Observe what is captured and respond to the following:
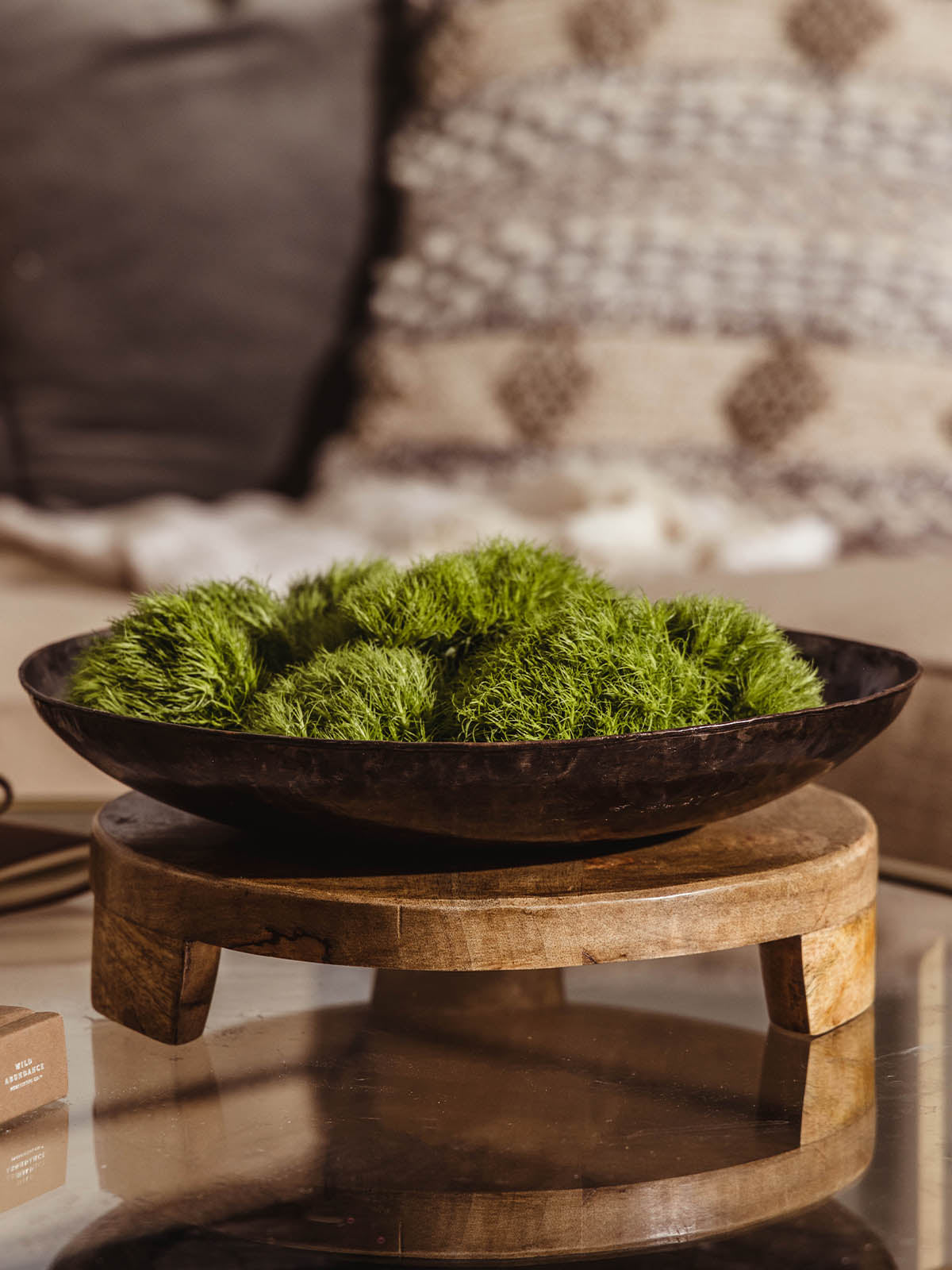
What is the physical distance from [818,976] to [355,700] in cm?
21

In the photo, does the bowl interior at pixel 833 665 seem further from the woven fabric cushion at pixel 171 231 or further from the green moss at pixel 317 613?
the woven fabric cushion at pixel 171 231

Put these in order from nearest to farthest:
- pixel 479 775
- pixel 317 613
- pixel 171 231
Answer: pixel 479 775
pixel 317 613
pixel 171 231

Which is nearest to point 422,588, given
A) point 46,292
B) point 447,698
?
point 447,698

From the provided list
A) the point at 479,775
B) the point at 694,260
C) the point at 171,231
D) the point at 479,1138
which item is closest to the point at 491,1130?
the point at 479,1138

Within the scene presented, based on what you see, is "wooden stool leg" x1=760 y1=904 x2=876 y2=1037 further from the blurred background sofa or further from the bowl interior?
the blurred background sofa

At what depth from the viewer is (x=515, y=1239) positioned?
1.32 ft

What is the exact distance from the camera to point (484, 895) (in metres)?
0.48

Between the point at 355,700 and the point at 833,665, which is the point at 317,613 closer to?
the point at 355,700

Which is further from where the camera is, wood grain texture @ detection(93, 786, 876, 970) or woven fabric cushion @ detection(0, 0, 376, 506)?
woven fabric cushion @ detection(0, 0, 376, 506)

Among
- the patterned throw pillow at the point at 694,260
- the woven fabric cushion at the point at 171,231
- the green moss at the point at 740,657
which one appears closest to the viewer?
the green moss at the point at 740,657

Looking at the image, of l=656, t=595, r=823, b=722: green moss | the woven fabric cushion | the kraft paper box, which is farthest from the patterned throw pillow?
the kraft paper box

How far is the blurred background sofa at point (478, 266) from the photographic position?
4.67 feet

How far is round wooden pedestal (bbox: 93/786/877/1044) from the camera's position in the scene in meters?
0.48

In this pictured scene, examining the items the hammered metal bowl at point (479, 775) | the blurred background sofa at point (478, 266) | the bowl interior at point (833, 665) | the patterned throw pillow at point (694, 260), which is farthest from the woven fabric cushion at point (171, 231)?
the hammered metal bowl at point (479, 775)
